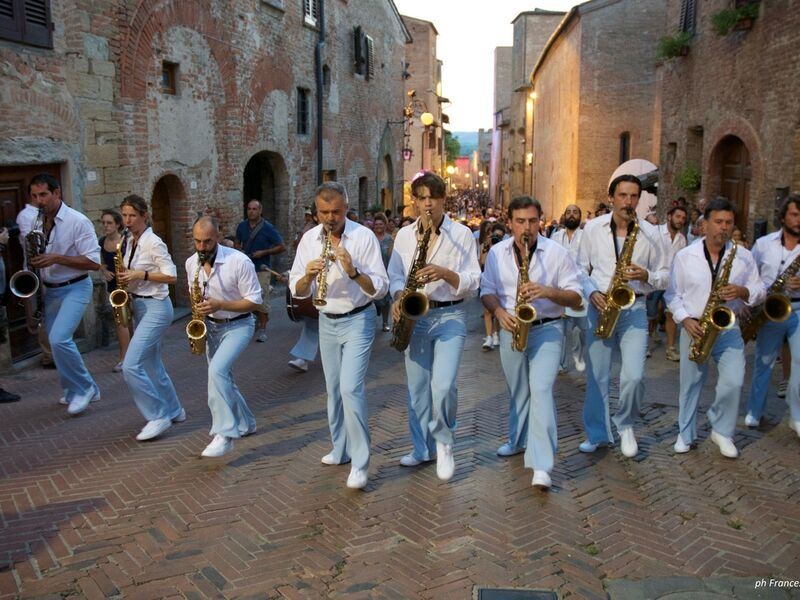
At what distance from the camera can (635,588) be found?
160 inches

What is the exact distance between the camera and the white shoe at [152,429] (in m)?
6.49

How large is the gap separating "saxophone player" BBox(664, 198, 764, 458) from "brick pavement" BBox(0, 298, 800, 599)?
41 centimetres

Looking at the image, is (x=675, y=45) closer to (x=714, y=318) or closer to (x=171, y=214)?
(x=171, y=214)

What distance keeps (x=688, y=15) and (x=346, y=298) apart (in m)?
15.8

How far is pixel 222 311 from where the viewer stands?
608cm

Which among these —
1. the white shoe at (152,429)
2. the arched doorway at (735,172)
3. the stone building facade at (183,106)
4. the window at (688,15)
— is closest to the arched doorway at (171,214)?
the stone building facade at (183,106)

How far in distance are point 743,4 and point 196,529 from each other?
14.1m

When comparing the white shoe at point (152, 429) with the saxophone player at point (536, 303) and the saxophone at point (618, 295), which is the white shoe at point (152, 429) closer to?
the saxophone player at point (536, 303)

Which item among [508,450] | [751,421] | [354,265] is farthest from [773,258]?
Answer: [354,265]

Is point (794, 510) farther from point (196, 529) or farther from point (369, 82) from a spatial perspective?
point (369, 82)

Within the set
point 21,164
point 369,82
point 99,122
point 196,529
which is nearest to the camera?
point 196,529

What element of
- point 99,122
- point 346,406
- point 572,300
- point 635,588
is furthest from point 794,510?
point 99,122

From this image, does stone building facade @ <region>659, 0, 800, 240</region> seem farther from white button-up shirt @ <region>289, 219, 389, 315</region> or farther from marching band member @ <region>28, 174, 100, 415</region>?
marching band member @ <region>28, 174, 100, 415</region>

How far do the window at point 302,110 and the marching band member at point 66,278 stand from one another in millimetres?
12806
